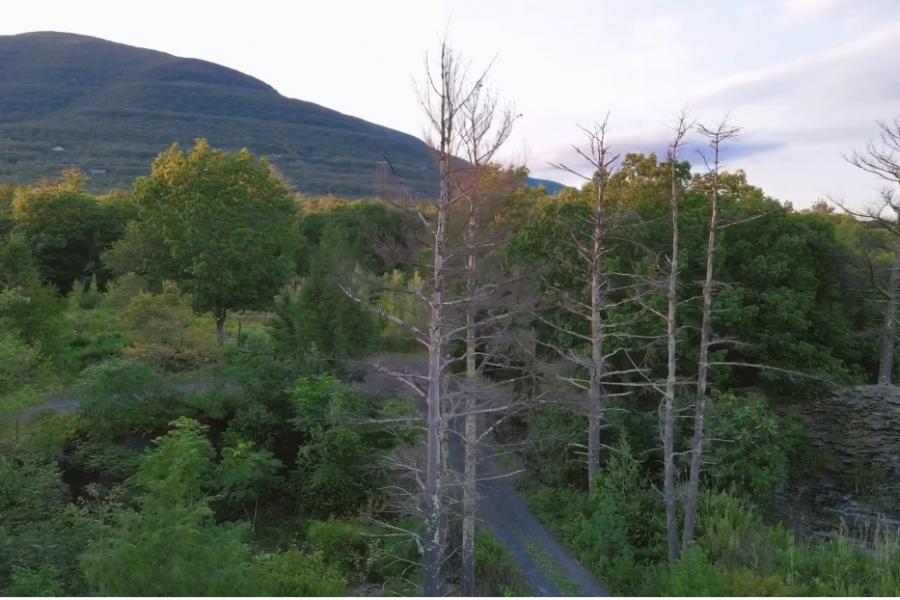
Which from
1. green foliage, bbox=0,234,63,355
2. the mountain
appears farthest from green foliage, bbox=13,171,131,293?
the mountain

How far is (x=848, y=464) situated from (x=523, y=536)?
9119mm

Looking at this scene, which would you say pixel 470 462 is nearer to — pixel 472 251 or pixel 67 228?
pixel 472 251

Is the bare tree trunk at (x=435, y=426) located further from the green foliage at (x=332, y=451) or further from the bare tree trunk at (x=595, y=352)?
the green foliage at (x=332, y=451)

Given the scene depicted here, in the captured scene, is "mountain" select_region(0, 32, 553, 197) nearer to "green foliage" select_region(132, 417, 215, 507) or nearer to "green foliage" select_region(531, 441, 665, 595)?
"green foliage" select_region(531, 441, 665, 595)

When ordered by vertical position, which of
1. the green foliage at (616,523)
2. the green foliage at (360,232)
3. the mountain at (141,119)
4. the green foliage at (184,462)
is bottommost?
the green foliage at (616,523)

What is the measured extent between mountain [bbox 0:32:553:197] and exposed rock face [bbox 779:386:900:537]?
38.5 m

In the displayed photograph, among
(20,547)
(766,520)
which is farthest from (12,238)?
(766,520)

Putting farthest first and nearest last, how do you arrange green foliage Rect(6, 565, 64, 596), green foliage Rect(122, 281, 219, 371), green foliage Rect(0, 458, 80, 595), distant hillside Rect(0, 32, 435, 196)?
distant hillside Rect(0, 32, 435, 196) < green foliage Rect(122, 281, 219, 371) < green foliage Rect(0, 458, 80, 595) < green foliage Rect(6, 565, 64, 596)

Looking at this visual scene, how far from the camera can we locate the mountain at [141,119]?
69.2m

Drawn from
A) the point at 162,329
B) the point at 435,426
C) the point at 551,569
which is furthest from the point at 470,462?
the point at 162,329

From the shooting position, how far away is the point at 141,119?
87.7 m

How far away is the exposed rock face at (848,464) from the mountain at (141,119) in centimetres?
3847

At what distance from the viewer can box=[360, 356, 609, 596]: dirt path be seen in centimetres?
1154

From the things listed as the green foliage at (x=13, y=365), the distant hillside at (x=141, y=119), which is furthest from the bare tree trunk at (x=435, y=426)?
the distant hillside at (x=141, y=119)
